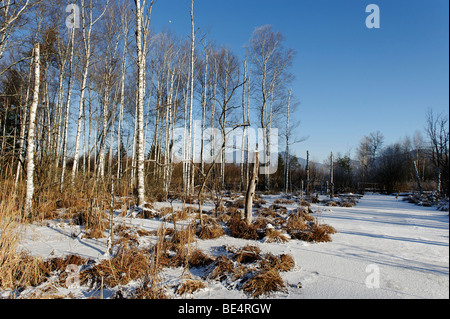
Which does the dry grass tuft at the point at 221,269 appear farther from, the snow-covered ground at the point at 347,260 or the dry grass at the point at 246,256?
the dry grass at the point at 246,256

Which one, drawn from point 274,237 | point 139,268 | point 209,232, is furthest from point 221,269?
point 274,237

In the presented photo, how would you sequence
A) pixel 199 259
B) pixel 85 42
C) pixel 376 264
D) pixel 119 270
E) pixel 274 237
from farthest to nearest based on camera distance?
pixel 85 42 → pixel 274 237 → pixel 199 259 → pixel 376 264 → pixel 119 270

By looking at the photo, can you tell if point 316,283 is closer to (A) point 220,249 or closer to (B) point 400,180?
(A) point 220,249

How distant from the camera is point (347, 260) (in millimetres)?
2875

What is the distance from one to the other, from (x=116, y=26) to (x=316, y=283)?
526 inches

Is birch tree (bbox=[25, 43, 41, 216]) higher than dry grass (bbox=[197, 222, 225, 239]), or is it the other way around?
birch tree (bbox=[25, 43, 41, 216])

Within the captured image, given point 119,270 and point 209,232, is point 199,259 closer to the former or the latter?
point 119,270

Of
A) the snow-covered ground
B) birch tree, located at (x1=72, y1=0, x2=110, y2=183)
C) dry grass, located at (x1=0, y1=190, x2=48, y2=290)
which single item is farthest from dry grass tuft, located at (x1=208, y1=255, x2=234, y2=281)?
birch tree, located at (x1=72, y1=0, x2=110, y2=183)

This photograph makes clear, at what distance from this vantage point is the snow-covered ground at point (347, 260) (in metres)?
2.08

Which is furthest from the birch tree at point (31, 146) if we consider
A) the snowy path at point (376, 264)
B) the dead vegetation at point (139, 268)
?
the snowy path at point (376, 264)

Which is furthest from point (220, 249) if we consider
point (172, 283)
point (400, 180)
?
point (400, 180)

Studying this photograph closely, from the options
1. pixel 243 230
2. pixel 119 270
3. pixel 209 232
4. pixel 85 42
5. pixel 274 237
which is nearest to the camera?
pixel 119 270

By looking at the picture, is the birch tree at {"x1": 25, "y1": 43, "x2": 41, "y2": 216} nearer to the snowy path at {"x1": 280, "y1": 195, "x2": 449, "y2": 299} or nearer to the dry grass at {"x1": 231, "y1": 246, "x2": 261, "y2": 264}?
the dry grass at {"x1": 231, "y1": 246, "x2": 261, "y2": 264}

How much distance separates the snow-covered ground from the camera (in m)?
2.08
